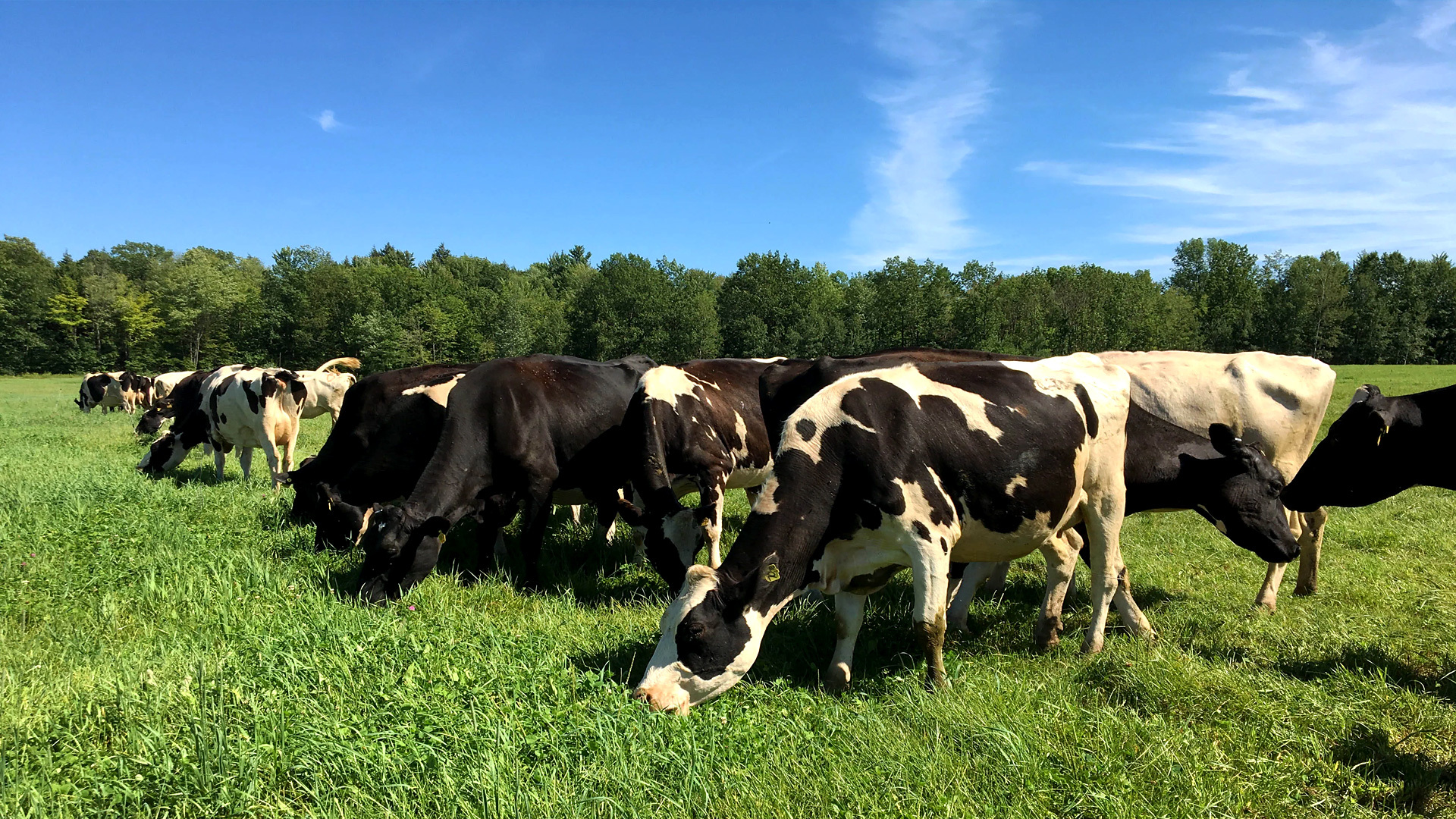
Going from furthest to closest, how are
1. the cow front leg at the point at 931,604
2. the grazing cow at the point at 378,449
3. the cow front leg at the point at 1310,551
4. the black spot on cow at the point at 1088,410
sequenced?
the grazing cow at the point at 378,449 < the cow front leg at the point at 1310,551 < the black spot on cow at the point at 1088,410 < the cow front leg at the point at 931,604

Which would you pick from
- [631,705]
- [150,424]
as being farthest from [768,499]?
[150,424]

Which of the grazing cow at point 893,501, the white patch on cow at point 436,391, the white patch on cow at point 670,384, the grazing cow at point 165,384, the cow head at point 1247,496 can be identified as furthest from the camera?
the grazing cow at point 165,384

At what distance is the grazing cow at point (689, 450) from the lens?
23.1ft

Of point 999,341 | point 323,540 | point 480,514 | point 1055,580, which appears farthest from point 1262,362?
point 999,341

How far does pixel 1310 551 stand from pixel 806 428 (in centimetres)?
604

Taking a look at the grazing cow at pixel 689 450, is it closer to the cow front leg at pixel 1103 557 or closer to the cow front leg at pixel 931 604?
the cow front leg at pixel 931 604

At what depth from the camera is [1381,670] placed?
5000 millimetres

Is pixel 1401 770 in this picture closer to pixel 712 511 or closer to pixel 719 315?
pixel 712 511

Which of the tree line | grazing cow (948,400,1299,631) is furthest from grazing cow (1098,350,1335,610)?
the tree line

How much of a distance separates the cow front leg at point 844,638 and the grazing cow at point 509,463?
3781 millimetres

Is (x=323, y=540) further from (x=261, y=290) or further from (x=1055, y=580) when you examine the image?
(x=261, y=290)

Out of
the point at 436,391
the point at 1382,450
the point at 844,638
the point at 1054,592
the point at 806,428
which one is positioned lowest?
the point at 844,638

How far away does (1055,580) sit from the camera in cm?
595

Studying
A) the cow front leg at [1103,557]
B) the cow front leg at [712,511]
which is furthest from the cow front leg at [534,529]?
the cow front leg at [1103,557]
